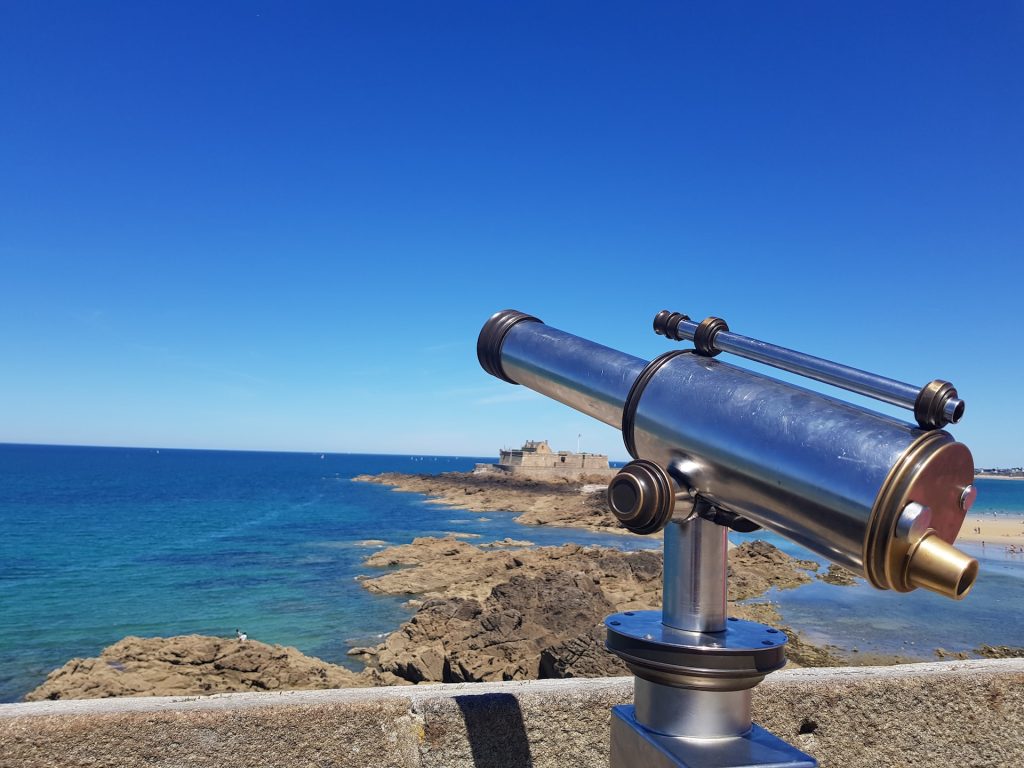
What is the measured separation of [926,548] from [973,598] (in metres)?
32.4

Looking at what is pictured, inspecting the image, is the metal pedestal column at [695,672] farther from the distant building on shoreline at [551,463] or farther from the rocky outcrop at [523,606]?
the distant building on shoreline at [551,463]

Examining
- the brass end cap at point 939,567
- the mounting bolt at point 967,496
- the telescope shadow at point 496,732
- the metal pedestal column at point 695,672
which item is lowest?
the telescope shadow at point 496,732

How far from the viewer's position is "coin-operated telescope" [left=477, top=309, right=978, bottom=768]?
1213 mm

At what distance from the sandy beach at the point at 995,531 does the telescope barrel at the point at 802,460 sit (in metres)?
50.6

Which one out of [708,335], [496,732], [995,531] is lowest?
[995,531]

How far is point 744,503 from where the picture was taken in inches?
58.2

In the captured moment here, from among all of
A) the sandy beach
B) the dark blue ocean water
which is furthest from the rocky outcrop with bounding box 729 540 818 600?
the sandy beach

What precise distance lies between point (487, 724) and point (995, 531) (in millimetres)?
69278

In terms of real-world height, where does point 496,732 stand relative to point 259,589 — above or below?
above

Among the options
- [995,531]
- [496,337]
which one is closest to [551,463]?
[995,531]

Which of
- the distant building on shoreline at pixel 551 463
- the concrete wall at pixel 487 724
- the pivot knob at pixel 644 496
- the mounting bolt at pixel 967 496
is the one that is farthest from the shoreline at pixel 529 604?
the distant building on shoreline at pixel 551 463

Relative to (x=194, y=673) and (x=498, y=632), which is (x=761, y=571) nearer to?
(x=498, y=632)

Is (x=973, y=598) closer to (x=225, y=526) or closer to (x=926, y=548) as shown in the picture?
(x=926, y=548)

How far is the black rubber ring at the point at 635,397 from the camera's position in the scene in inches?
70.4
